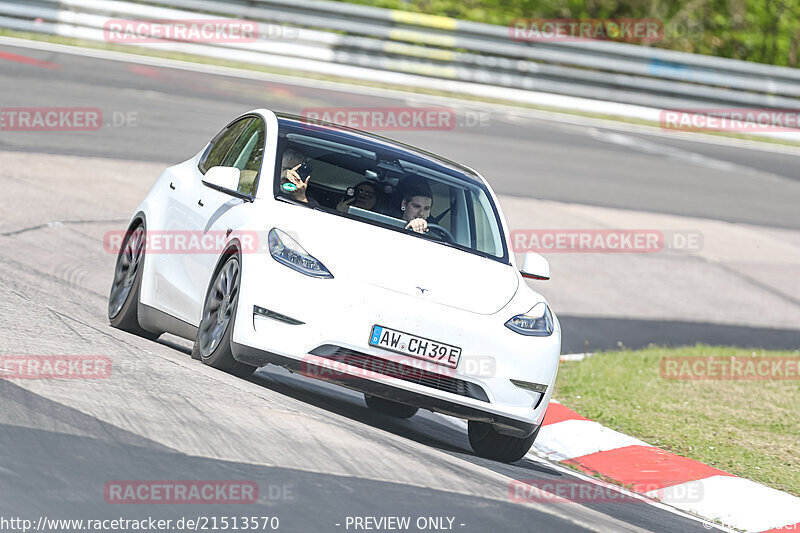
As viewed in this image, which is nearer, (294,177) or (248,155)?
(294,177)

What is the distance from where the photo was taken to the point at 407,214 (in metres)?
7.69

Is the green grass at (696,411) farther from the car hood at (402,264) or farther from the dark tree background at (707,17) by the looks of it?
the dark tree background at (707,17)

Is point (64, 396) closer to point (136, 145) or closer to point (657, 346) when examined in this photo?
point (657, 346)

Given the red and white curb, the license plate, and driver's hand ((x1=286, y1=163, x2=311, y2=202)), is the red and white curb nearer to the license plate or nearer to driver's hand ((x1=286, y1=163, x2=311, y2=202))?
the license plate

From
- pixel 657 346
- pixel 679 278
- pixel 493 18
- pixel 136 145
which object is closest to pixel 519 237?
pixel 679 278

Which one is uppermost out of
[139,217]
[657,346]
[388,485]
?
[139,217]

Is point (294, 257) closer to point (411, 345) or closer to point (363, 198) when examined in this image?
point (411, 345)

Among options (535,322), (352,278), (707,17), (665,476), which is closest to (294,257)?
(352,278)

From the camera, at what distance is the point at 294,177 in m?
7.64

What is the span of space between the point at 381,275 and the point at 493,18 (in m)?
21.8

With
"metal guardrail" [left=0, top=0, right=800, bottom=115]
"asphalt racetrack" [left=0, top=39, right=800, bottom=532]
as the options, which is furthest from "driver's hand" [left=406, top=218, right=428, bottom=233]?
"metal guardrail" [left=0, top=0, right=800, bottom=115]

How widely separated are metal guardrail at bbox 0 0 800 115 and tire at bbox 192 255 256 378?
15776 millimetres

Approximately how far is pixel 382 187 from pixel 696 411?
329 cm

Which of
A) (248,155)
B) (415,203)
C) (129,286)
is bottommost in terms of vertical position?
(129,286)
